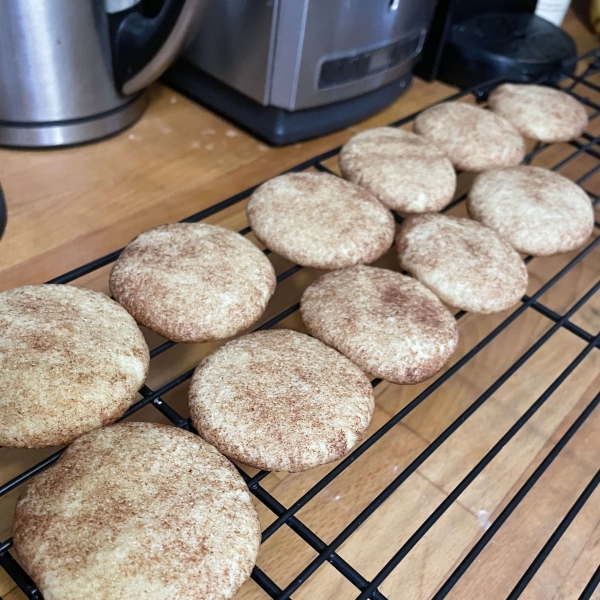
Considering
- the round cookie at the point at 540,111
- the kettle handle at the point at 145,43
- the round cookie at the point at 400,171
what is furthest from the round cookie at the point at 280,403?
the round cookie at the point at 540,111

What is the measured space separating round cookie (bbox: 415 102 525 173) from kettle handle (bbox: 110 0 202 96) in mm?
427

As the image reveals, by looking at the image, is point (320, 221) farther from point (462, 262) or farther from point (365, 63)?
point (365, 63)

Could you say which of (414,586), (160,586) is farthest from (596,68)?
(160,586)

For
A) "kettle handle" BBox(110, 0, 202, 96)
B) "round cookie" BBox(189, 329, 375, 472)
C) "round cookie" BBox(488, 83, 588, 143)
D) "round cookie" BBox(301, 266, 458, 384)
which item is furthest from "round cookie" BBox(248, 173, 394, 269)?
"round cookie" BBox(488, 83, 588, 143)

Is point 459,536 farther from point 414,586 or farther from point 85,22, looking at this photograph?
point 85,22

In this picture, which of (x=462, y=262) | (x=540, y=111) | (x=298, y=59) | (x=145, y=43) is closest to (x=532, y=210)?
(x=462, y=262)

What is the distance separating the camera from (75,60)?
36.7 inches

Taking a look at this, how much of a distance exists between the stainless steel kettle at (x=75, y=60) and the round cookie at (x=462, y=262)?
0.44 metres

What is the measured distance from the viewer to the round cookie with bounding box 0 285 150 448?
567mm

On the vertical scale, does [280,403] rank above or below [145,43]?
below

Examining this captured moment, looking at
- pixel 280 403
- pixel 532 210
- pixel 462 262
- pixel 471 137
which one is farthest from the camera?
pixel 471 137

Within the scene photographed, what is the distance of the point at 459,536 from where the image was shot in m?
0.68

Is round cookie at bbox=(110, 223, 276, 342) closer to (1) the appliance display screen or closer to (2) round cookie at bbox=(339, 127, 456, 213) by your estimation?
(2) round cookie at bbox=(339, 127, 456, 213)

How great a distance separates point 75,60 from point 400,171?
51cm
